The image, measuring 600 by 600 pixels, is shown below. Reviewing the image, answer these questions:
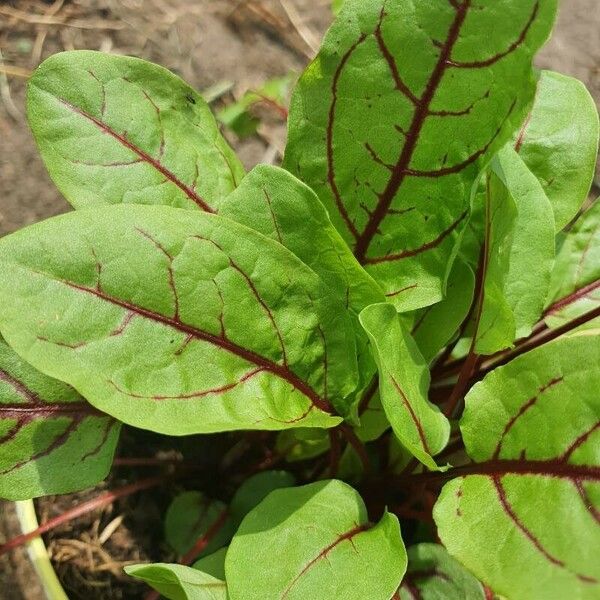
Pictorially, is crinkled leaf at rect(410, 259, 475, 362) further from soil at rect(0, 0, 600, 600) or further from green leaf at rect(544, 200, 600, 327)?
soil at rect(0, 0, 600, 600)

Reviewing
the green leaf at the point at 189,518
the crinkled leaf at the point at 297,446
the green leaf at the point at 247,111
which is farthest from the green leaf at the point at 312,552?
the green leaf at the point at 247,111

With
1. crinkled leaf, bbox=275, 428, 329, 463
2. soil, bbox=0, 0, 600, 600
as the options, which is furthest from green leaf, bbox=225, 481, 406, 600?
soil, bbox=0, 0, 600, 600

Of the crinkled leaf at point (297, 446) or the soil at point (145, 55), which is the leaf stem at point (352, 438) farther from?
the soil at point (145, 55)

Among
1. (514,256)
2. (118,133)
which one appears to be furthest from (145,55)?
(514,256)

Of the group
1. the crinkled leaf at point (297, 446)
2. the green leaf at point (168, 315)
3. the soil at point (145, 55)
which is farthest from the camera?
the soil at point (145, 55)

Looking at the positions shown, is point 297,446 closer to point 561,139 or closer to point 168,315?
point 168,315

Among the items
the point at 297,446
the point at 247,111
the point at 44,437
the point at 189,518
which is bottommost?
the point at 189,518
